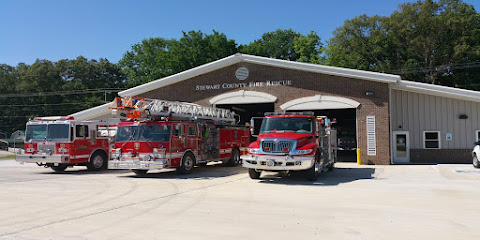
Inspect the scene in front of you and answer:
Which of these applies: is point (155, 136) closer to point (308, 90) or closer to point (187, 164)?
point (187, 164)

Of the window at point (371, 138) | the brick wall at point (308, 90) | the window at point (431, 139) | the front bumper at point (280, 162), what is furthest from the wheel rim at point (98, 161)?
the window at point (431, 139)

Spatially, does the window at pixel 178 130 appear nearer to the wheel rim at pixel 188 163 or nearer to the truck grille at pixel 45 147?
the wheel rim at pixel 188 163

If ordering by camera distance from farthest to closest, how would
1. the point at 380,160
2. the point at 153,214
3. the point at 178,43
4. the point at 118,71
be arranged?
the point at 118,71 → the point at 178,43 → the point at 380,160 → the point at 153,214

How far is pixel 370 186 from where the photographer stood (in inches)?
483

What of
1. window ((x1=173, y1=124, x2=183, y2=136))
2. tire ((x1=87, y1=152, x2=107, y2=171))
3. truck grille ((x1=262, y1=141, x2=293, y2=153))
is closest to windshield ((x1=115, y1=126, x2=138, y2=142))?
window ((x1=173, y1=124, x2=183, y2=136))

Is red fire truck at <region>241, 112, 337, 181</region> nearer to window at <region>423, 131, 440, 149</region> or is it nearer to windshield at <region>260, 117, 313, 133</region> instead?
windshield at <region>260, 117, 313, 133</region>

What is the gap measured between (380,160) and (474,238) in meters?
15.5

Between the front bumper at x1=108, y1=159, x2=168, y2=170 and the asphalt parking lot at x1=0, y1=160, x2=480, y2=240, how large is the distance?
886 millimetres

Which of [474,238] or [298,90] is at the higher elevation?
[298,90]

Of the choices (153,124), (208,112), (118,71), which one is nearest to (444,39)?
(208,112)

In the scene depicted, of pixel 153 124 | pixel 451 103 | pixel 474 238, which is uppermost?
pixel 451 103

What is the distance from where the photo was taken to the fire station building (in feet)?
69.2

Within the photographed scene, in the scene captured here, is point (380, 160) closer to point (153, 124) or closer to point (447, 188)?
point (447, 188)

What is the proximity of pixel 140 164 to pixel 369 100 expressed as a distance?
42.7 feet
